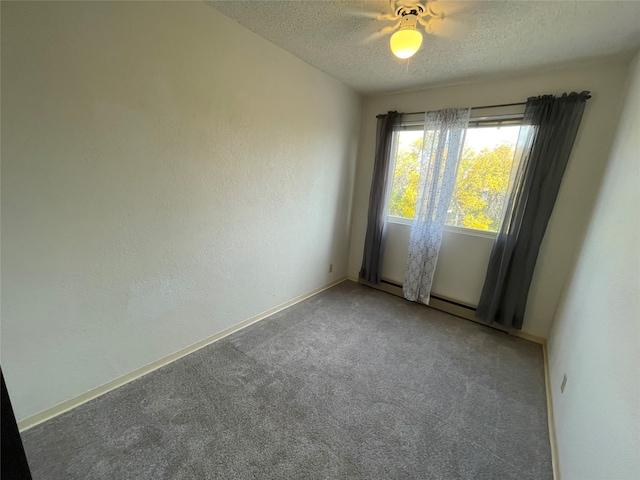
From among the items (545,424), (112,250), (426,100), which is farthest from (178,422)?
(426,100)

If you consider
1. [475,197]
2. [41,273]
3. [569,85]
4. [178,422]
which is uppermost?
[569,85]

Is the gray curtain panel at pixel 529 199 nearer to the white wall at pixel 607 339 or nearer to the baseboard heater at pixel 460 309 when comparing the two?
the baseboard heater at pixel 460 309

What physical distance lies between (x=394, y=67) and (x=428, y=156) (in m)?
0.97

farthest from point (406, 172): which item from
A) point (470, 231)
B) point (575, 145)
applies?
point (575, 145)

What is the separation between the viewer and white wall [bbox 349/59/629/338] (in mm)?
2051

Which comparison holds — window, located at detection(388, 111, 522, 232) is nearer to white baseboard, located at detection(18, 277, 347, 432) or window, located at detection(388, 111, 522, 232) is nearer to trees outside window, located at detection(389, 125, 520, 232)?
trees outside window, located at detection(389, 125, 520, 232)

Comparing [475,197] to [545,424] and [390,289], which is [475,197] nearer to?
[390,289]

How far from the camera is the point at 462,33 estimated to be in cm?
175

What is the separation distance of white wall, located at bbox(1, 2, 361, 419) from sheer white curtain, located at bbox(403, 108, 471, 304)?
1405 millimetres

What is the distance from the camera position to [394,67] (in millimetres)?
2357

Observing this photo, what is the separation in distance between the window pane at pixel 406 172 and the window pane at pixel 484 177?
0.47 m

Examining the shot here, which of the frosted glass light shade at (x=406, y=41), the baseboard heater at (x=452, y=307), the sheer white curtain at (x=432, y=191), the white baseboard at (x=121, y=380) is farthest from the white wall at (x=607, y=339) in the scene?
the white baseboard at (x=121, y=380)

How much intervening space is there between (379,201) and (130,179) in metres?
2.51

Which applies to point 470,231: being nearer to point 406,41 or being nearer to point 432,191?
point 432,191
